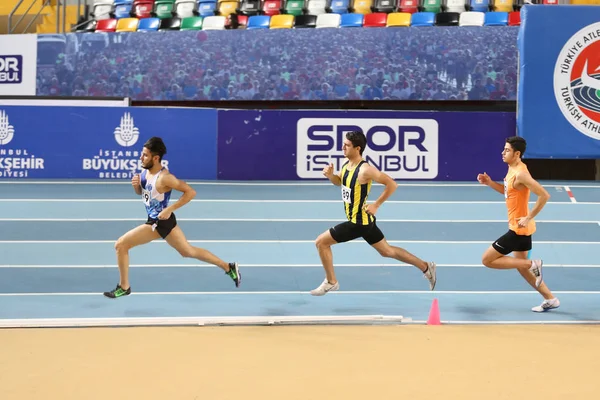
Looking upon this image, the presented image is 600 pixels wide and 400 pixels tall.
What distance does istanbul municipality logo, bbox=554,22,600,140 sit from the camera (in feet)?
52.2

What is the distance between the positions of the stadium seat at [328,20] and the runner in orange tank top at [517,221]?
11719mm

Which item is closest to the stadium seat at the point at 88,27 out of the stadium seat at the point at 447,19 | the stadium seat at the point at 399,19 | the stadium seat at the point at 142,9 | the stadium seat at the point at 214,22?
the stadium seat at the point at 142,9

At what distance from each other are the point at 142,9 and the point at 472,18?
7.53m

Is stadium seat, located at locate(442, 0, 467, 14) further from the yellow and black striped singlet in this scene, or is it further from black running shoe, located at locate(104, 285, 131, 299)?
black running shoe, located at locate(104, 285, 131, 299)

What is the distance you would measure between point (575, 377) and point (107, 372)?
3250 mm

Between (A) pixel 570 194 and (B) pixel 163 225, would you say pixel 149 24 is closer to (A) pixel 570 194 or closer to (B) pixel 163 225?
(A) pixel 570 194

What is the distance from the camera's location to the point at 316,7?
20375 millimetres

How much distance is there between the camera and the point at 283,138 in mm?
16391

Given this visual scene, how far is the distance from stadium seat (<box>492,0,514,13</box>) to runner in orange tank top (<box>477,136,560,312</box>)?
11418mm

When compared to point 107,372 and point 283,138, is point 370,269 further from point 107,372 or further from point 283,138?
point 283,138

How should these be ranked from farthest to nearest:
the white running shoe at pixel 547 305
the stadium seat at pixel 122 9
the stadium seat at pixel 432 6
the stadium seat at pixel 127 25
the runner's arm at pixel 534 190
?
the stadium seat at pixel 122 9, the stadium seat at pixel 127 25, the stadium seat at pixel 432 6, the white running shoe at pixel 547 305, the runner's arm at pixel 534 190

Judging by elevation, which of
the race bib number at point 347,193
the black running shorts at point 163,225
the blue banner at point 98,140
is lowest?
the black running shorts at point 163,225

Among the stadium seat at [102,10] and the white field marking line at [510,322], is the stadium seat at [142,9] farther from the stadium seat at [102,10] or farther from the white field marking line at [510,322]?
the white field marking line at [510,322]

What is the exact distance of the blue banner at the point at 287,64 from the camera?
18.8 metres
